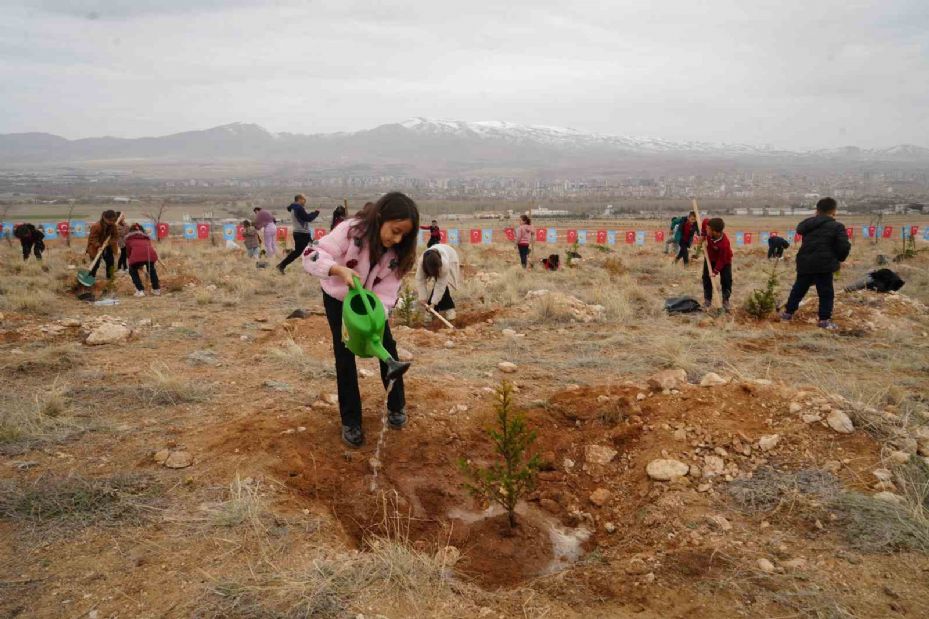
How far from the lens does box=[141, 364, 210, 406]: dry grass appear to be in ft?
14.4

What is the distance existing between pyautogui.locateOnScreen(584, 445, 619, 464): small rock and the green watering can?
4.76 feet

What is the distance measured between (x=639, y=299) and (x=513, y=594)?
7933mm

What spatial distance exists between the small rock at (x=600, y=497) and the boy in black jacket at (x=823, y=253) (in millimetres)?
5254

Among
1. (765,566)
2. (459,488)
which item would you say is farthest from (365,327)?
(765,566)

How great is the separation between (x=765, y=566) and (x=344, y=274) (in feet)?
8.04

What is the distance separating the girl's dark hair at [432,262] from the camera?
7.45m

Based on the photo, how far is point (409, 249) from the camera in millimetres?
3475

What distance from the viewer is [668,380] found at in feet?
14.5

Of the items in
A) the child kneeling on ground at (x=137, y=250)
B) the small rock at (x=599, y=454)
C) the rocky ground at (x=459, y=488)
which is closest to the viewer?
the rocky ground at (x=459, y=488)

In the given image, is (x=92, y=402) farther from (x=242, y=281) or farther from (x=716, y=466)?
(x=242, y=281)

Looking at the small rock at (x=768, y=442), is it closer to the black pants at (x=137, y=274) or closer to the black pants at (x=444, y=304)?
the black pants at (x=444, y=304)

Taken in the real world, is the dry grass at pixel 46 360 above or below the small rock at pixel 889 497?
above

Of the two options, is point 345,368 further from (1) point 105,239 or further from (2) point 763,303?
(1) point 105,239

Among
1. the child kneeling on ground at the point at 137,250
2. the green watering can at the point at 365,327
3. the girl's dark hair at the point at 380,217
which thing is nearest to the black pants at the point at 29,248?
the child kneeling on ground at the point at 137,250
